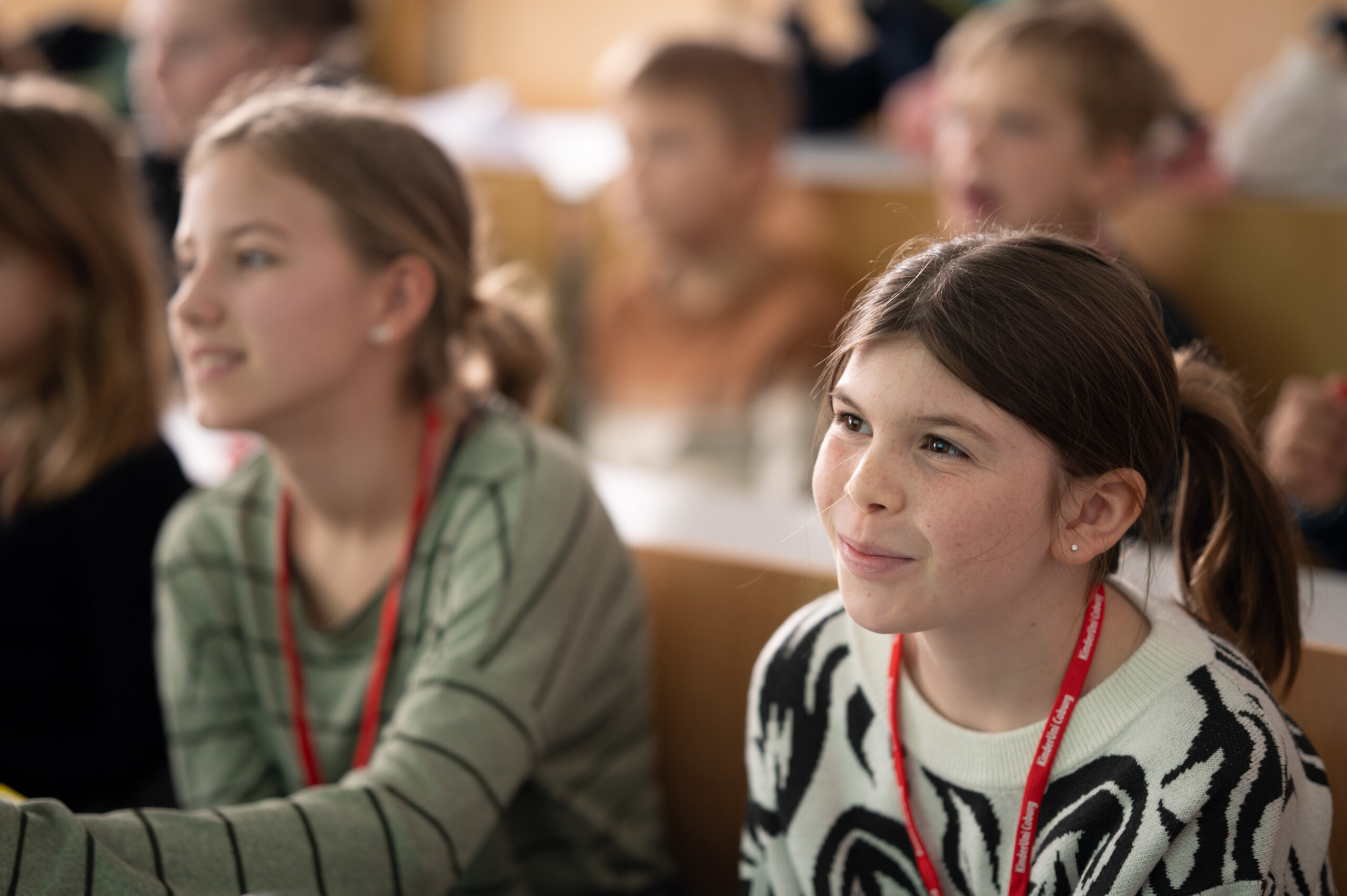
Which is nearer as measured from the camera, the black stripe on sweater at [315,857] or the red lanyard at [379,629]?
the black stripe on sweater at [315,857]

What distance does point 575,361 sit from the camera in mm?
2738

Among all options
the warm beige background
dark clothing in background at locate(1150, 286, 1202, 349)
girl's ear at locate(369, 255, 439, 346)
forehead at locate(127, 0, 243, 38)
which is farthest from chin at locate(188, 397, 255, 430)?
the warm beige background

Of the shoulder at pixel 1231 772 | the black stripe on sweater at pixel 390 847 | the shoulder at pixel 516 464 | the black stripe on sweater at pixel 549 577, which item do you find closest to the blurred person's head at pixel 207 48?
the shoulder at pixel 516 464

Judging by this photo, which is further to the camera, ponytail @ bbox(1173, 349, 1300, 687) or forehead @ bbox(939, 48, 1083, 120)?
forehead @ bbox(939, 48, 1083, 120)

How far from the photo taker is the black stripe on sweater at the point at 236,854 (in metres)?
0.90

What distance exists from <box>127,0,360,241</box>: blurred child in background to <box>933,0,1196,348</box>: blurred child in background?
1371mm

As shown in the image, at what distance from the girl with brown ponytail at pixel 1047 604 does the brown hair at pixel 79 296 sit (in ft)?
3.49

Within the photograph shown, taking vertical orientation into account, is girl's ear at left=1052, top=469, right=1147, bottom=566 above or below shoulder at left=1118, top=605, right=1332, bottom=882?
above

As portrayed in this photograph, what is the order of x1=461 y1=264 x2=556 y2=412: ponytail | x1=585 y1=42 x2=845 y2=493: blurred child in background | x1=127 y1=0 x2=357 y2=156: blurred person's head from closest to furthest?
x1=461 y1=264 x2=556 y2=412: ponytail < x1=585 y1=42 x2=845 y2=493: blurred child in background < x1=127 y1=0 x2=357 y2=156: blurred person's head

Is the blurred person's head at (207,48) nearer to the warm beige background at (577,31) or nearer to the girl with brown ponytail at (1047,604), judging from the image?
the warm beige background at (577,31)

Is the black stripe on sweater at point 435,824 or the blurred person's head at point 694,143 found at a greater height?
the blurred person's head at point 694,143

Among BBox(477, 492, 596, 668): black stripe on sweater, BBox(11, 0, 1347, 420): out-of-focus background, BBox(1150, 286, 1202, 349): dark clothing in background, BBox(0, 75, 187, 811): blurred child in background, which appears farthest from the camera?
BBox(11, 0, 1347, 420): out-of-focus background

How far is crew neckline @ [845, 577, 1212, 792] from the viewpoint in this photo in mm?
800

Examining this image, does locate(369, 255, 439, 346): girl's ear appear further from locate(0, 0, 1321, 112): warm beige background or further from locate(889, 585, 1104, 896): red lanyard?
locate(0, 0, 1321, 112): warm beige background
